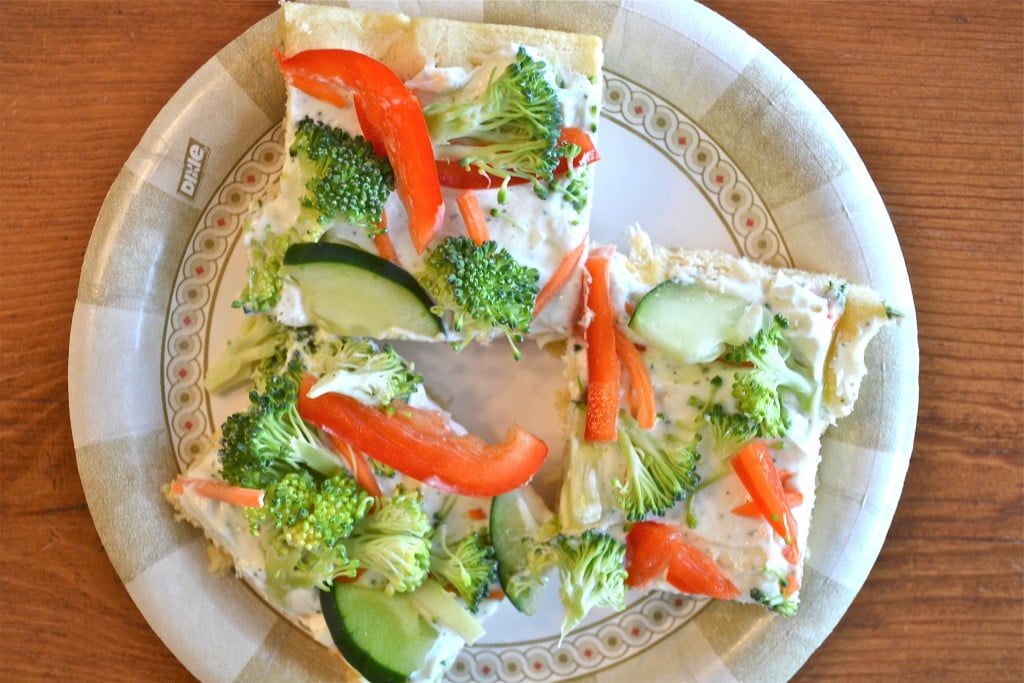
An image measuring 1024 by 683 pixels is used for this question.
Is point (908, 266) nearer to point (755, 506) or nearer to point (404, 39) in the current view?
point (755, 506)

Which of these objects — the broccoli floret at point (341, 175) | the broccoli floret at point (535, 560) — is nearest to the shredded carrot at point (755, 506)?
the broccoli floret at point (535, 560)

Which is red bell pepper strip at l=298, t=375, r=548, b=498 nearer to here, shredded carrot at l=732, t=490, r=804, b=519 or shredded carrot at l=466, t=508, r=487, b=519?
shredded carrot at l=466, t=508, r=487, b=519

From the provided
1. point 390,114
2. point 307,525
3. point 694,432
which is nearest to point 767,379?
point 694,432

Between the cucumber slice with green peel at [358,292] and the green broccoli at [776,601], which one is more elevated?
the cucumber slice with green peel at [358,292]

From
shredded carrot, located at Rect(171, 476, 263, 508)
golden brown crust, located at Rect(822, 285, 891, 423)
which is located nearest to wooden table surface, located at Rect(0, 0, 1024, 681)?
golden brown crust, located at Rect(822, 285, 891, 423)

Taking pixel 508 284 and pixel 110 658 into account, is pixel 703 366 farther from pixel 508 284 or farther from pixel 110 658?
pixel 110 658

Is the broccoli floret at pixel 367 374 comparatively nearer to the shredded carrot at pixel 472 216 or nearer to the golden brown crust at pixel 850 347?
the shredded carrot at pixel 472 216
